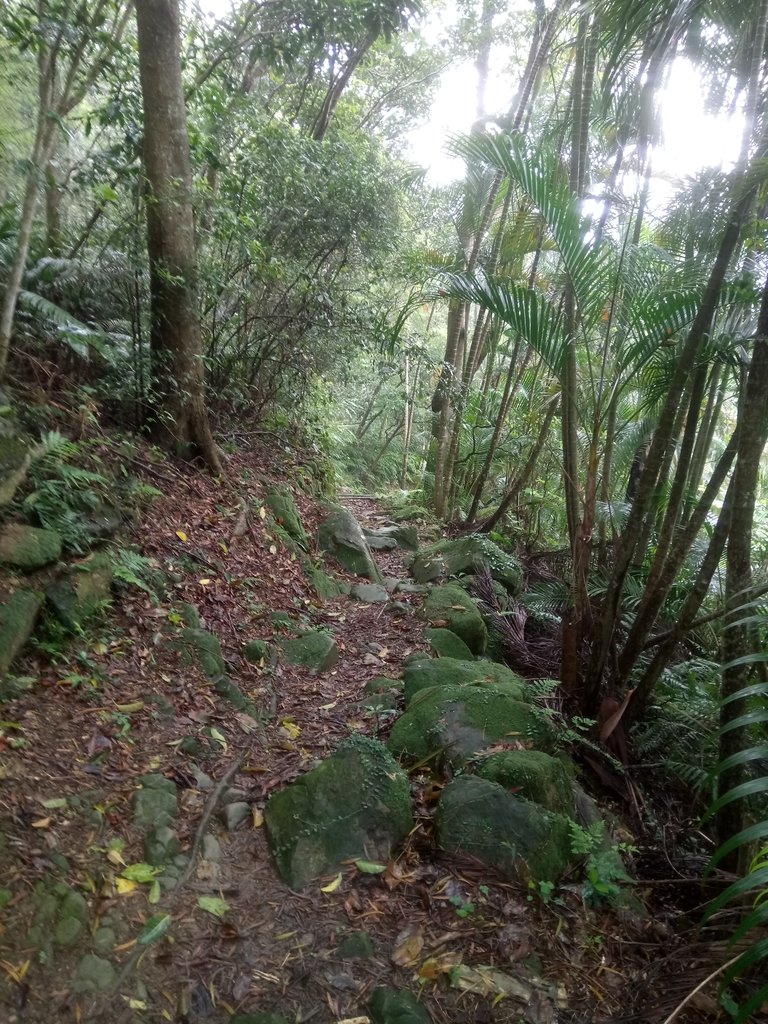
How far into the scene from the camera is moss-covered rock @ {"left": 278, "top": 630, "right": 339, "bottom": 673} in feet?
15.3

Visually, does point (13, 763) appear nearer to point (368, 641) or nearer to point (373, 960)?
point (373, 960)

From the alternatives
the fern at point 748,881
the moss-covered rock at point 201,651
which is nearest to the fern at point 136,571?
the moss-covered rock at point 201,651

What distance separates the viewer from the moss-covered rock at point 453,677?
4051 millimetres

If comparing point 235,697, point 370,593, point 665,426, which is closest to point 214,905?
point 235,697

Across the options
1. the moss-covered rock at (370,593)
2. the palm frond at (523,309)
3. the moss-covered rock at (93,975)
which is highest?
the palm frond at (523,309)

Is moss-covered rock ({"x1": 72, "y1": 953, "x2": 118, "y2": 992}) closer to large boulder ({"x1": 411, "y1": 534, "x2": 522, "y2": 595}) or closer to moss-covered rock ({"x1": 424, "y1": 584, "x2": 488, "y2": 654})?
moss-covered rock ({"x1": 424, "y1": 584, "x2": 488, "y2": 654})

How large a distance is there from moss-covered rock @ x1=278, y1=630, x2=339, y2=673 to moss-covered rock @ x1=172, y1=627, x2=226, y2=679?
0.75 meters

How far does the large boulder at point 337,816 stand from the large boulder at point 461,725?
0.36m

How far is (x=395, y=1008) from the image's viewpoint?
86.4 inches

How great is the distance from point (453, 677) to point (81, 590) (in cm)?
235

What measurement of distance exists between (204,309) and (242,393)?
105cm

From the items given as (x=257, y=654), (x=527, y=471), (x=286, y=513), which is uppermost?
(x=527, y=471)

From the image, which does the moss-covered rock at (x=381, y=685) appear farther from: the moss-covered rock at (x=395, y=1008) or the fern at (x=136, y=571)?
the moss-covered rock at (x=395, y=1008)

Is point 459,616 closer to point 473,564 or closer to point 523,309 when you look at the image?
point 473,564
